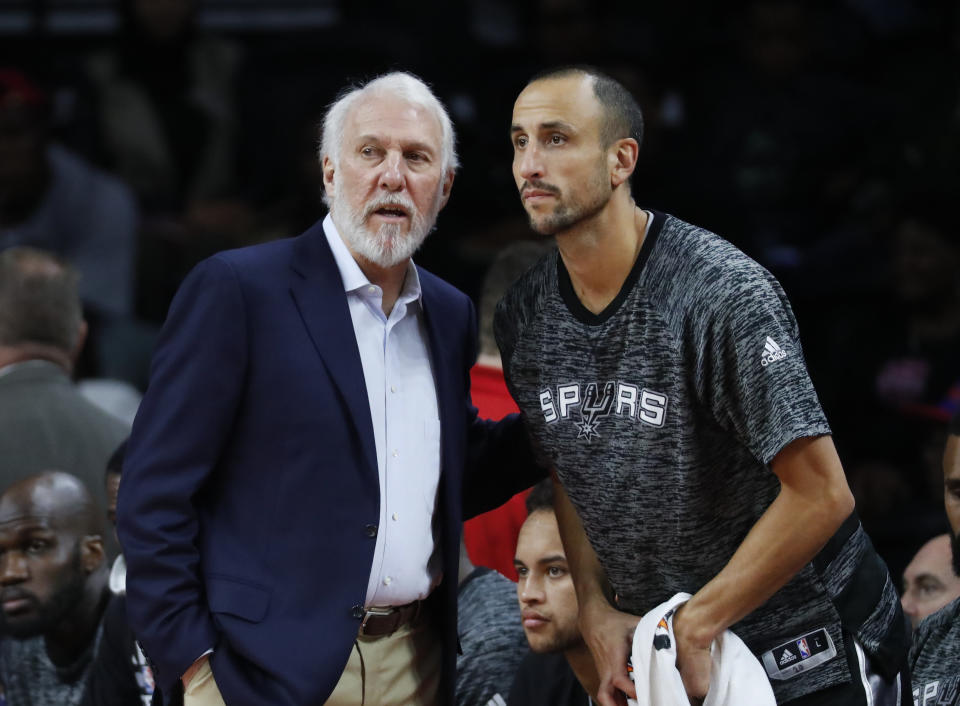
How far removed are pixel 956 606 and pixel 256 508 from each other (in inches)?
68.8

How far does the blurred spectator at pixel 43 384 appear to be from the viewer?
455 cm

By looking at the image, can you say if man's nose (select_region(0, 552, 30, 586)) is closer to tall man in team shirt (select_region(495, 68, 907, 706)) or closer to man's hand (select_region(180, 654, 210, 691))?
man's hand (select_region(180, 654, 210, 691))

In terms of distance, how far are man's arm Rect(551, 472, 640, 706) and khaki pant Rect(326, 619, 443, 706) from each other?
0.35m

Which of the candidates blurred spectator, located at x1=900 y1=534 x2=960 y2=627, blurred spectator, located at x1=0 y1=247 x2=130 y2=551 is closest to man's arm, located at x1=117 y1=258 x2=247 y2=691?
blurred spectator, located at x1=0 y1=247 x2=130 y2=551

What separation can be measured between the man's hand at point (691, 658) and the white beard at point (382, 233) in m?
0.95

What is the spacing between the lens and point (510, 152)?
6730mm

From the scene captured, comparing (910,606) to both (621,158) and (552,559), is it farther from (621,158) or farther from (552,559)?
(621,158)

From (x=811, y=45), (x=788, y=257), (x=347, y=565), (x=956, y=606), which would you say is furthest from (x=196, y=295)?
(x=811, y=45)

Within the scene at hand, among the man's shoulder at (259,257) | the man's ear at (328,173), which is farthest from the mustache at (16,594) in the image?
the man's ear at (328,173)

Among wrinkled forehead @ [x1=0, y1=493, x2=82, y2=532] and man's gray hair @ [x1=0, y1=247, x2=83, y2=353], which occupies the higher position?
man's gray hair @ [x1=0, y1=247, x2=83, y2=353]

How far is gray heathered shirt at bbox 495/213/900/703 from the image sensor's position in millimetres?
2742

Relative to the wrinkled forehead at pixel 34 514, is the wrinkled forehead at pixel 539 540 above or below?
below

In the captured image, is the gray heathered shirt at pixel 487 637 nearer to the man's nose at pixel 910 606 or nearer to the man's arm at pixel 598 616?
the man's arm at pixel 598 616

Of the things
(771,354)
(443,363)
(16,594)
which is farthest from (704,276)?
(16,594)
